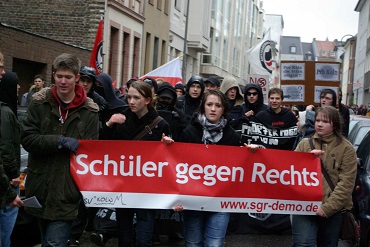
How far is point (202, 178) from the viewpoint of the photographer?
5.97 m

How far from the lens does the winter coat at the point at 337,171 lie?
5.68 m

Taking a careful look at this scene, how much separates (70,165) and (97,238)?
1.84 m

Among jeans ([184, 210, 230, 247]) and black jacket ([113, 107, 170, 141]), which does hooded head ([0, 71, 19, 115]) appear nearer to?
black jacket ([113, 107, 170, 141])

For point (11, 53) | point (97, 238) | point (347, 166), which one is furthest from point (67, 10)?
point (347, 166)

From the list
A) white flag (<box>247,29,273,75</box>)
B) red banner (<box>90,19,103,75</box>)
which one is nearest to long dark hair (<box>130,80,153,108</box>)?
red banner (<box>90,19,103,75</box>)

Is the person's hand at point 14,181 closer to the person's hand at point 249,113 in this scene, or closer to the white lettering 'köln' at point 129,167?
the white lettering 'köln' at point 129,167

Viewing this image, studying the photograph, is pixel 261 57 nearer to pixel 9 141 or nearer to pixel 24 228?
pixel 24 228

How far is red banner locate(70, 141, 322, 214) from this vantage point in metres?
5.83

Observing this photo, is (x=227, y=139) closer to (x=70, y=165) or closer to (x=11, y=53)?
(x=70, y=165)

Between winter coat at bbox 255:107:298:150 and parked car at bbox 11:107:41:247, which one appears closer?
parked car at bbox 11:107:41:247

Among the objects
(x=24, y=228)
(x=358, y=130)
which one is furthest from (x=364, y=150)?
(x=24, y=228)

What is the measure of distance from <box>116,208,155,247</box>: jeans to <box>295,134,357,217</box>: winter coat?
60.5 inches

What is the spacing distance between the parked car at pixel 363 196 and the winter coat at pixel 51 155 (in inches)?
149

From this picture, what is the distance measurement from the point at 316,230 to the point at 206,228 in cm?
99
